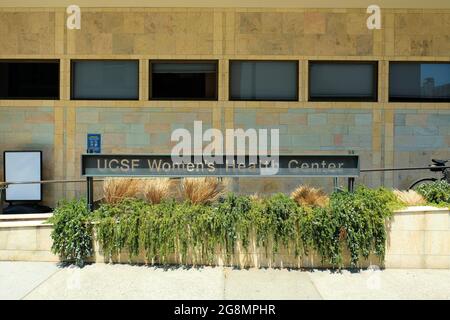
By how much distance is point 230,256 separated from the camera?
5383 millimetres

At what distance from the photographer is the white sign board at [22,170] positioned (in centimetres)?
901

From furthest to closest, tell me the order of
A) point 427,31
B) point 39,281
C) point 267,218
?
point 427,31 < point 267,218 < point 39,281

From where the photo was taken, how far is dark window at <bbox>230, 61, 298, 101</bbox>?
368 inches

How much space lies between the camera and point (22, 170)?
905cm

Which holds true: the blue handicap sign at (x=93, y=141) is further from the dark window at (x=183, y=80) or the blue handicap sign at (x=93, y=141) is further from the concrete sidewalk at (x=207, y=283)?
the concrete sidewalk at (x=207, y=283)

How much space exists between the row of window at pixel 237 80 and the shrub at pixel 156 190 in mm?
3816

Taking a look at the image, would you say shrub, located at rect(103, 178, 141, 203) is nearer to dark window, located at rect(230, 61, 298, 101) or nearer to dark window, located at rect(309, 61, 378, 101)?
dark window, located at rect(230, 61, 298, 101)

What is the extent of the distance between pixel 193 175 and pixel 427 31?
714 centimetres

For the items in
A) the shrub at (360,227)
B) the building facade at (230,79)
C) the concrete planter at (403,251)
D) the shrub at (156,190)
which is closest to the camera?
the shrub at (360,227)

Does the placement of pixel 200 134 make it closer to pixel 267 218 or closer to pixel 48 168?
pixel 48 168

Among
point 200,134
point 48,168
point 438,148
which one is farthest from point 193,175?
point 438,148

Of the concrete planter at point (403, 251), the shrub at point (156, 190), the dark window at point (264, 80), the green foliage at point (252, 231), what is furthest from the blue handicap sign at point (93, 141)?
the green foliage at point (252, 231)

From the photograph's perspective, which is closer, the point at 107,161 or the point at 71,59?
the point at 107,161

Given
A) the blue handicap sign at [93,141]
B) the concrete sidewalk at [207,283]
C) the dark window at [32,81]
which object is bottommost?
the concrete sidewalk at [207,283]
